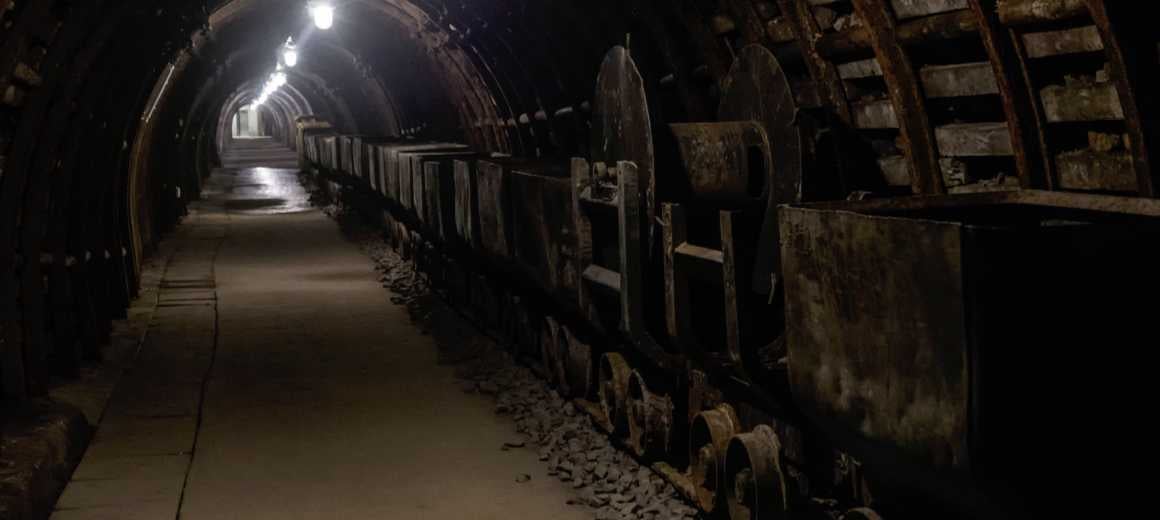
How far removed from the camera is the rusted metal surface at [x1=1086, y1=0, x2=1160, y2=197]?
4398 mm

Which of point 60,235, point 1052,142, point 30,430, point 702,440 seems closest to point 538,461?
point 702,440

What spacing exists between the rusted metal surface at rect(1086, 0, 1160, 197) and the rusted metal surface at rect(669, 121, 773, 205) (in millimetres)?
2032

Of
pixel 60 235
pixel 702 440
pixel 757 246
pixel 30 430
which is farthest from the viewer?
pixel 60 235

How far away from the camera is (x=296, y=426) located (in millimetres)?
8367

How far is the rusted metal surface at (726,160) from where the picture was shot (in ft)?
21.1

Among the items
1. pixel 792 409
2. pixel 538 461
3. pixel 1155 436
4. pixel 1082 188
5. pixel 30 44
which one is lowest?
pixel 538 461

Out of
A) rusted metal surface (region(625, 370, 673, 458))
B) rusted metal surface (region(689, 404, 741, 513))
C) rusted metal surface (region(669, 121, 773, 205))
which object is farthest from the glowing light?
rusted metal surface (region(689, 404, 741, 513))

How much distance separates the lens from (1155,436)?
352 centimetres

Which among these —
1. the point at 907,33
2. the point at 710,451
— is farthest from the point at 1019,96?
the point at 710,451

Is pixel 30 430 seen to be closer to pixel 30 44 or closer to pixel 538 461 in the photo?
pixel 30 44

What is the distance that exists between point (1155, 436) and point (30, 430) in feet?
19.1

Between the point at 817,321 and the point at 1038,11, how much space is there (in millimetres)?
1517

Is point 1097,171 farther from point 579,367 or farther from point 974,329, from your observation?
point 579,367

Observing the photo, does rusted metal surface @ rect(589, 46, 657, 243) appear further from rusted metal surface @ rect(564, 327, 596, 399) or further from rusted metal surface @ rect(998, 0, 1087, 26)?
rusted metal surface @ rect(998, 0, 1087, 26)
